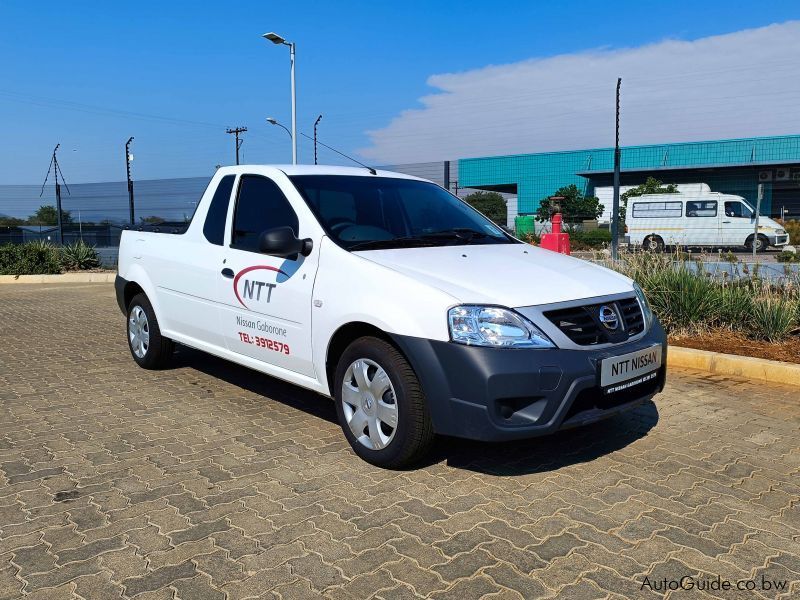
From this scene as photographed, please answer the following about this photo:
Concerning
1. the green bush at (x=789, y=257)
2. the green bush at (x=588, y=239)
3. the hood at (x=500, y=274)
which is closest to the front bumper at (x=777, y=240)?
the green bush at (x=588, y=239)

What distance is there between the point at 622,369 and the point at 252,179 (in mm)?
2896

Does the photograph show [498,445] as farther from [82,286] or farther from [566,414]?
[82,286]

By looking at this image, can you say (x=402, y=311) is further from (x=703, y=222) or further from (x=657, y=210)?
(x=657, y=210)

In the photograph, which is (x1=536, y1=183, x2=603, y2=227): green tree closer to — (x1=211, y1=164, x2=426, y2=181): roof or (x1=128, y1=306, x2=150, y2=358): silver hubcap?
(x1=128, y1=306, x2=150, y2=358): silver hubcap

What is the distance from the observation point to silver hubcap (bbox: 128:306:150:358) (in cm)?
604

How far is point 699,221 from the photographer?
25.9m

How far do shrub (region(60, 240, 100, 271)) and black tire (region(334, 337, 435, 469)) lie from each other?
16.6 meters

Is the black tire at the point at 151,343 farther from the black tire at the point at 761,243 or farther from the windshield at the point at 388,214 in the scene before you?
the black tire at the point at 761,243

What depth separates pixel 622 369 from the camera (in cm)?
359

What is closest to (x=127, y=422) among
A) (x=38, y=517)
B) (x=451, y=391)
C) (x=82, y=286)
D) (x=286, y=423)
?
(x=286, y=423)

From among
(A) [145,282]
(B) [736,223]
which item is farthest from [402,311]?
(B) [736,223]

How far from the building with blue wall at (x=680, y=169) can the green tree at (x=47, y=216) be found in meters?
26.8

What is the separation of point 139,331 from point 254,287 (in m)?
2.26

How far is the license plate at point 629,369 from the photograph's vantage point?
3.49 m
